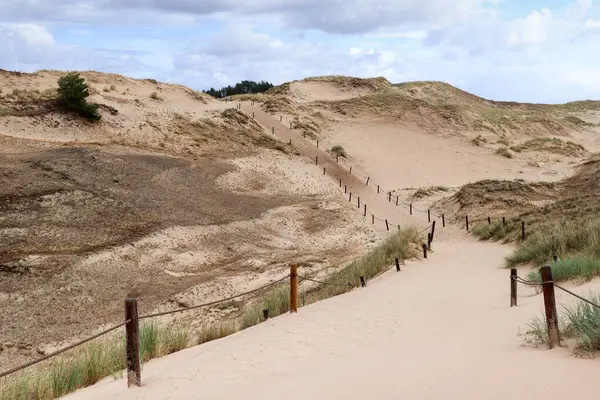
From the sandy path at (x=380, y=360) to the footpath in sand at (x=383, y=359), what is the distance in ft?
0.04

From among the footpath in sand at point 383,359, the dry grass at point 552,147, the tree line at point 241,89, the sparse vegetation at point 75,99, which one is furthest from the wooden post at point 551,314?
the tree line at point 241,89

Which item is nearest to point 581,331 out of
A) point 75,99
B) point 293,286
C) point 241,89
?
point 293,286

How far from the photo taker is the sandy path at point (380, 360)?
19.6 ft

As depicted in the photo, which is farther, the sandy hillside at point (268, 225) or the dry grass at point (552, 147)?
the dry grass at point (552, 147)

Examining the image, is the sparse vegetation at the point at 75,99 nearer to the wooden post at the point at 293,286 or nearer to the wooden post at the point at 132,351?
the wooden post at the point at 293,286

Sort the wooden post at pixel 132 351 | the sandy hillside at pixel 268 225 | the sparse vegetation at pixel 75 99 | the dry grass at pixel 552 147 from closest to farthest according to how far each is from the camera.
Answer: the wooden post at pixel 132 351 → the sandy hillside at pixel 268 225 → the sparse vegetation at pixel 75 99 → the dry grass at pixel 552 147

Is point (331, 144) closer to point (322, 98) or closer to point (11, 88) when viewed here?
point (322, 98)

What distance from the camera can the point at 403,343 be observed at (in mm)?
8523

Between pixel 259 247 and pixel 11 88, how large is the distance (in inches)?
999

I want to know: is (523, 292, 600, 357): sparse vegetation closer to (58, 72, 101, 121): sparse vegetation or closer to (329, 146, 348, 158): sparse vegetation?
(58, 72, 101, 121): sparse vegetation

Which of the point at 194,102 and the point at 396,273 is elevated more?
the point at 194,102

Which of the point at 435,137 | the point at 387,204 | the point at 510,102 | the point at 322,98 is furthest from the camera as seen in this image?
the point at 510,102

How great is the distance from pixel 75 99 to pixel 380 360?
33.8 meters

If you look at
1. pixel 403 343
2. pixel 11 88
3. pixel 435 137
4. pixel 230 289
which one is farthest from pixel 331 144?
pixel 403 343
